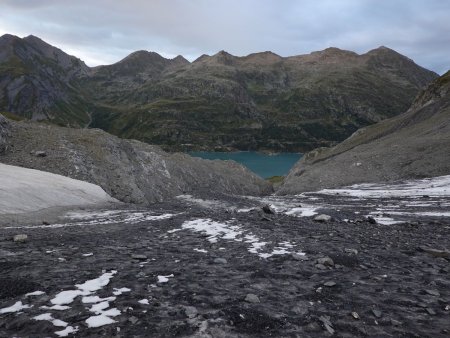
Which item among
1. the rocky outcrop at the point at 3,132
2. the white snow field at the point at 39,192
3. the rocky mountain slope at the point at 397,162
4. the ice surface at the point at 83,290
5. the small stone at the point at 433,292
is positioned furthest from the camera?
the rocky mountain slope at the point at 397,162

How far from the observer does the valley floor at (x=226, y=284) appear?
7.83 meters

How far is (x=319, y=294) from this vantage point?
9758 mm

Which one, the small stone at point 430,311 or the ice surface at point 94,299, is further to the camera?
the ice surface at point 94,299

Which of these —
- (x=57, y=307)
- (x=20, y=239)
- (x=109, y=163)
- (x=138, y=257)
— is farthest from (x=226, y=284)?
(x=109, y=163)

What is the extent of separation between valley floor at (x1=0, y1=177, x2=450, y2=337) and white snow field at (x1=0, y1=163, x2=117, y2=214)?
431 inches

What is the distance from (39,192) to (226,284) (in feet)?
84.7

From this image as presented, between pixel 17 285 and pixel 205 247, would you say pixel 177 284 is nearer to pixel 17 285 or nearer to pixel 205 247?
pixel 17 285

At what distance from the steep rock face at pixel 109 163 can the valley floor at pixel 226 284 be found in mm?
30190

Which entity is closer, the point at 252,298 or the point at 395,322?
the point at 395,322

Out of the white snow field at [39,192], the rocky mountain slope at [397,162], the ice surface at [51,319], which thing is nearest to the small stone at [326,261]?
the ice surface at [51,319]

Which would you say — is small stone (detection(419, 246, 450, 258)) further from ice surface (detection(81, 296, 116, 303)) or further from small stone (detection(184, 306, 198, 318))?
ice surface (detection(81, 296, 116, 303))

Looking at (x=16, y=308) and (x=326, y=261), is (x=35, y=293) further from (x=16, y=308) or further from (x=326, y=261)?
(x=326, y=261)

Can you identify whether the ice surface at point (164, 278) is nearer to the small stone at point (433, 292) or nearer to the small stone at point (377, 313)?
the small stone at point (377, 313)

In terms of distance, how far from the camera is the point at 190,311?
27.6 ft
